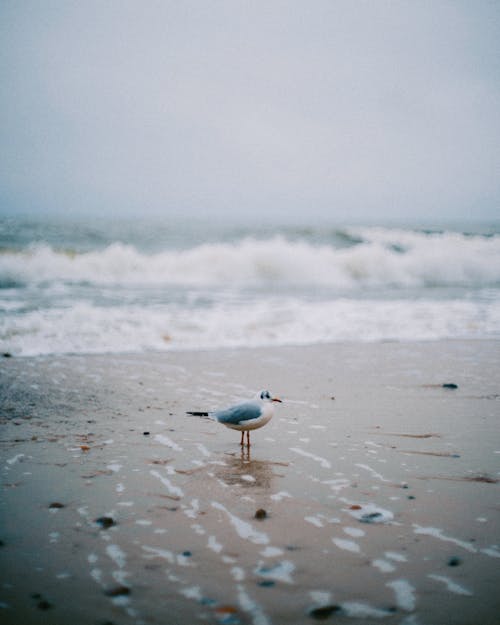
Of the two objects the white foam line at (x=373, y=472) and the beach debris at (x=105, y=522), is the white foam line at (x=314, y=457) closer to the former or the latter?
the white foam line at (x=373, y=472)

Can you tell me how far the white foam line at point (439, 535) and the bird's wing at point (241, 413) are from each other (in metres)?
1.48

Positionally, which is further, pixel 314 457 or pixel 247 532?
pixel 314 457

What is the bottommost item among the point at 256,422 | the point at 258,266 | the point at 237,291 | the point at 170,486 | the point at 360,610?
the point at 360,610

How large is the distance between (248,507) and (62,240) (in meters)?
25.1

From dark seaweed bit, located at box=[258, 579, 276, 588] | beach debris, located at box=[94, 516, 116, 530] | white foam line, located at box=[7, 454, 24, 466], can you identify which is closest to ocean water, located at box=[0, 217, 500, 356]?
white foam line, located at box=[7, 454, 24, 466]

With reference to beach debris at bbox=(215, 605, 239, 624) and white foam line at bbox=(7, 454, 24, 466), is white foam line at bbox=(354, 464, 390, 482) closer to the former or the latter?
beach debris at bbox=(215, 605, 239, 624)

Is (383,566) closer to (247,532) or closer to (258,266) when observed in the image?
(247,532)

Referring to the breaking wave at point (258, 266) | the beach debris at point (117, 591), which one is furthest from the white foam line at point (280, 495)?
the breaking wave at point (258, 266)

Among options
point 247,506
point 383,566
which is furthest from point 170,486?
point 383,566

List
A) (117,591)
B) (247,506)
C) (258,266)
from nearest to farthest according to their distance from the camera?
(117,591) → (247,506) → (258,266)

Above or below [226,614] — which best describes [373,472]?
above

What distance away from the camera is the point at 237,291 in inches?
642

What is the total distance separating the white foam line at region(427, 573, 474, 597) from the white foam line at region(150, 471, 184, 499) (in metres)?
1.51

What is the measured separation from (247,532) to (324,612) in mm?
741
